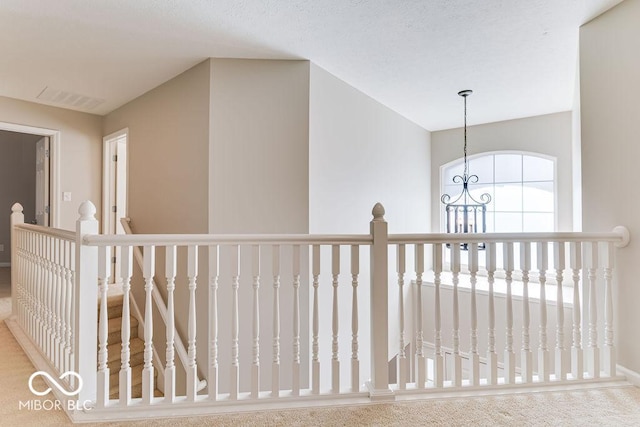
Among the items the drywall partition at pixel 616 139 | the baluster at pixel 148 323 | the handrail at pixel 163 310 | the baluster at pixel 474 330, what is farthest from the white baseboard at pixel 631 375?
the handrail at pixel 163 310

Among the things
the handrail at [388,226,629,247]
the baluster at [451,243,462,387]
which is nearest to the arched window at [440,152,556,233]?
the handrail at [388,226,629,247]

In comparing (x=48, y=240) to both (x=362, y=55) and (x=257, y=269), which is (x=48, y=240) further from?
(x=362, y=55)

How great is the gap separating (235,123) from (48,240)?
5.09 feet

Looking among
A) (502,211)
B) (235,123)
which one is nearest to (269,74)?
(235,123)

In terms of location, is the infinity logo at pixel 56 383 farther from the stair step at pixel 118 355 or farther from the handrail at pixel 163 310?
the stair step at pixel 118 355

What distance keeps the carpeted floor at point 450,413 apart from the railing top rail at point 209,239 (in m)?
0.81

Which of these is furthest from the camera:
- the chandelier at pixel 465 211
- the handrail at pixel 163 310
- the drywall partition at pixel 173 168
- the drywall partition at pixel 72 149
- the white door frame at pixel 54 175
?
the chandelier at pixel 465 211

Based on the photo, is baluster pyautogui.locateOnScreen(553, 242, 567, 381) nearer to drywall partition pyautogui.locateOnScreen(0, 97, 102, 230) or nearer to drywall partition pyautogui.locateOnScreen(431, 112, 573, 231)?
drywall partition pyautogui.locateOnScreen(431, 112, 573, 231)

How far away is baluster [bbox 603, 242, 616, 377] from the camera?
1.99 meters

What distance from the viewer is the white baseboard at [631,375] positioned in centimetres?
195

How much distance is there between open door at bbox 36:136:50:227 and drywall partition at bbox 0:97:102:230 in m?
0.18

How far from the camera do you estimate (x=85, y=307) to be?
5.41ft

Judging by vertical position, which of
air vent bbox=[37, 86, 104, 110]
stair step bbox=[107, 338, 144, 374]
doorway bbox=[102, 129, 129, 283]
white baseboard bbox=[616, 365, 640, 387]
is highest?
air vent bbox=[37, 86, 104, 110]

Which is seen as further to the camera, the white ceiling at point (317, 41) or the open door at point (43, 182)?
the open door at point (43, 182)
